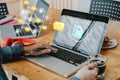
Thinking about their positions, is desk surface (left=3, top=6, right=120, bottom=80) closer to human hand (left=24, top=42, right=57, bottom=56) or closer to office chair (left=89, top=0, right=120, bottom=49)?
human hand (left=24, top=42, right=57, bottom=56)

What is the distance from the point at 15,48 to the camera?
1.42 m

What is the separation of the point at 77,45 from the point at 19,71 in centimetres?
40

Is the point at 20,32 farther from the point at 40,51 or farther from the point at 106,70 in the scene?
the point at 106,70

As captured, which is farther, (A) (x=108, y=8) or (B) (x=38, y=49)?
(A) (x=108, y=8)

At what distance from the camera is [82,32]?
56.5 inches

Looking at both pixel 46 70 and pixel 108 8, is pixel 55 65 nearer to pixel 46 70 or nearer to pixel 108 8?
pixel 46 70

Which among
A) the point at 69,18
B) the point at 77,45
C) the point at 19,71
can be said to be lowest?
the point at 19,71

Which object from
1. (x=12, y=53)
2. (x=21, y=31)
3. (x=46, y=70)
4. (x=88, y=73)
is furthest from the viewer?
(x=21, y=31)

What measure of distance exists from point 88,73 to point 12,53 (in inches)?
20.5

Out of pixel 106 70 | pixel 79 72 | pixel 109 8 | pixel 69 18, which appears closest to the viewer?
pixel 79 72

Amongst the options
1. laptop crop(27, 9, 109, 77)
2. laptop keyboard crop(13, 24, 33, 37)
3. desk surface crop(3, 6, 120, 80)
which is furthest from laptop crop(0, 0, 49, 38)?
desk surface crop(3, 6, 120, 80)

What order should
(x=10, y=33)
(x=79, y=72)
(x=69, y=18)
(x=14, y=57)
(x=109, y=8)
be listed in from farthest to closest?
1. (x=109, y=8)
2. (x=10, y=33)
3. (x=69, y=18)
4. (x=14, y=57)
5. (x=79, y=72)

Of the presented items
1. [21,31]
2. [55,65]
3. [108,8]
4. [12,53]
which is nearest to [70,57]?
[55,65]

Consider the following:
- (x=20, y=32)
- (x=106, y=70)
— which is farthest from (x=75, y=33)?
(x=20, y=32)
